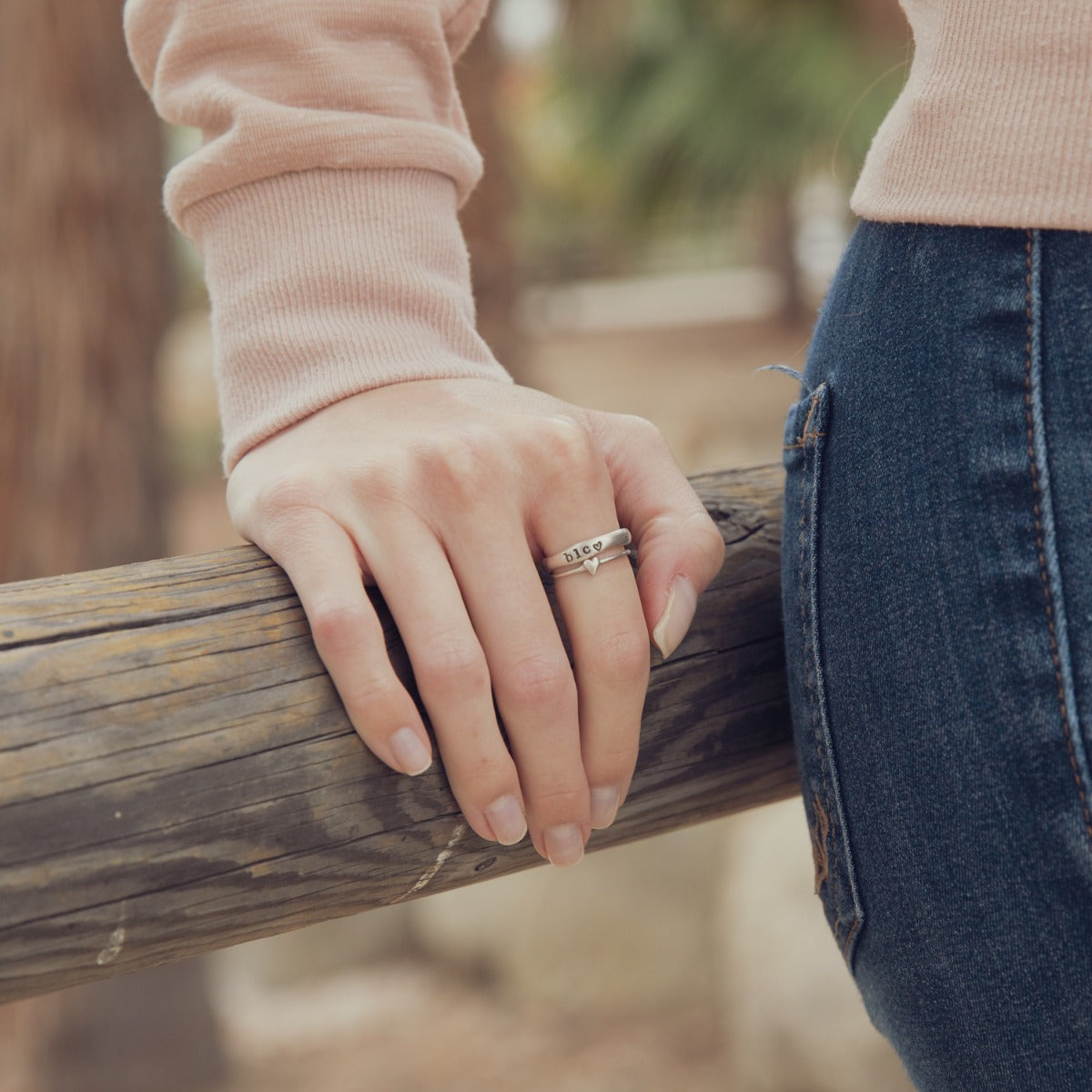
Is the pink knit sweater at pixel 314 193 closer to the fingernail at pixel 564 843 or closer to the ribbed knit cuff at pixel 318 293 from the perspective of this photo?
the ribbed knit cuff at pixel 318 293

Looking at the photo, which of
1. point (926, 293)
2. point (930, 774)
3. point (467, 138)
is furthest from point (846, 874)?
point (467, 138)

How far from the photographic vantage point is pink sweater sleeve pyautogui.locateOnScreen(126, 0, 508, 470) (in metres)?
0.79

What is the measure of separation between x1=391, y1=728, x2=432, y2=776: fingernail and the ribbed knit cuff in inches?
9.1

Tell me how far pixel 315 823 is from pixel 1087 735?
41 centimetres

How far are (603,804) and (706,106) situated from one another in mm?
9230

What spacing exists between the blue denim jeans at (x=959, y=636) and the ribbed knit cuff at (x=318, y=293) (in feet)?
0.87

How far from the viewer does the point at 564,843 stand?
70cm

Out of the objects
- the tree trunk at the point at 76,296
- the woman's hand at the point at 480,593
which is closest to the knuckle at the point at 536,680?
the woman's hand at the point at 480,593

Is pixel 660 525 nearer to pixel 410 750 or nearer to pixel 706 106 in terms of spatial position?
pixel 410 750

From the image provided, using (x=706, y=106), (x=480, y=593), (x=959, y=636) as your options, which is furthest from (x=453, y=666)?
(x=706, y=106)

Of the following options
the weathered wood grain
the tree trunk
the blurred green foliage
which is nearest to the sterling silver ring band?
the weathered wood grain

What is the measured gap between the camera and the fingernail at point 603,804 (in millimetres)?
714

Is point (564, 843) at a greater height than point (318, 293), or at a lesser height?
lesser

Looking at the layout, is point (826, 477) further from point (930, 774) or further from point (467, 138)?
point (467, 138)
